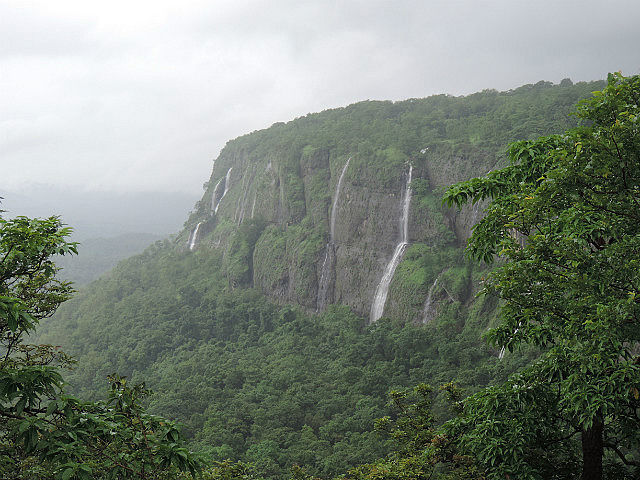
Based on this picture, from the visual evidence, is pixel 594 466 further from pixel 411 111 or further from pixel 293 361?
pixel 411 111

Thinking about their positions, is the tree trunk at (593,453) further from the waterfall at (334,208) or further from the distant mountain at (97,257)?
the distant mountain at (97,257)

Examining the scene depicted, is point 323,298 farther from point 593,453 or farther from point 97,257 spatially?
point 97,257

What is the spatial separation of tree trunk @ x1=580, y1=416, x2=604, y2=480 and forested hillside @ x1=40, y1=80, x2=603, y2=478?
51.9 ft

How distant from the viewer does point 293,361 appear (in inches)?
1389

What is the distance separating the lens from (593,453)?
516cm

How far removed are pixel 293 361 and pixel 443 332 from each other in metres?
12.0

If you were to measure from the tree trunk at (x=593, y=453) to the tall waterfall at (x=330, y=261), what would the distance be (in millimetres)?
39908

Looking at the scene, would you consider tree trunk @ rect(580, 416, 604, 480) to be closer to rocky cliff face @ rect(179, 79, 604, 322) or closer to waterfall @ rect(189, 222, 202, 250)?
rocky cliff face @ rect(179, 79, 604, 322)

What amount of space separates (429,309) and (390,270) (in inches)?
233

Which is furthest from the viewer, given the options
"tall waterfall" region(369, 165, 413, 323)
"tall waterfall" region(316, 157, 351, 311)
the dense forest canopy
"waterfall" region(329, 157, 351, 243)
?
"waterfall" region(329, 157, 351, 243)

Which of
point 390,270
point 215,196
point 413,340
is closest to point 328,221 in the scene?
point 390,270

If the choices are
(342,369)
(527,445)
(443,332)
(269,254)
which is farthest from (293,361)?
(527,445)

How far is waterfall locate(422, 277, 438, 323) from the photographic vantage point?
34.3 meters

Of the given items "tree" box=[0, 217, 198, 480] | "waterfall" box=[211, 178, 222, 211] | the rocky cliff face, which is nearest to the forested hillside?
the rocky cliff face
